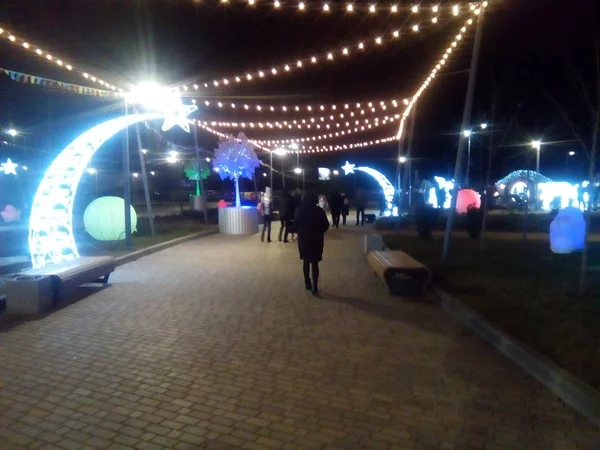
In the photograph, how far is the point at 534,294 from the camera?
337 inches

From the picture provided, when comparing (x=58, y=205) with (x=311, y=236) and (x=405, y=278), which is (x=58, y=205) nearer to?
(x=311, y=236)

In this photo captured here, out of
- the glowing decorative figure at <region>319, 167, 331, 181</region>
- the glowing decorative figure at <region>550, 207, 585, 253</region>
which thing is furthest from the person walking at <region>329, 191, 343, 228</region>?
the glowing decorative figure at <region>319, 167, 331, 181</region>

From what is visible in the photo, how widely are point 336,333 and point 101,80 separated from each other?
9959 millimetres

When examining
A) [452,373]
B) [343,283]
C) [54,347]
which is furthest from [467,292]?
[54,347]

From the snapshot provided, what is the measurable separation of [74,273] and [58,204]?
2675mm

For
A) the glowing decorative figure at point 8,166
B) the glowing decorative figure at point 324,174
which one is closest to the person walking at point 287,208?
the glowing decorative figure at point 8,166

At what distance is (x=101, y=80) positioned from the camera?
1398 centimetres

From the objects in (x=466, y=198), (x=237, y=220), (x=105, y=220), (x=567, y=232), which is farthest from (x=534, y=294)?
(x=466, y=198)

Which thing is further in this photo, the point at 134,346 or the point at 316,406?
the point at 134,346

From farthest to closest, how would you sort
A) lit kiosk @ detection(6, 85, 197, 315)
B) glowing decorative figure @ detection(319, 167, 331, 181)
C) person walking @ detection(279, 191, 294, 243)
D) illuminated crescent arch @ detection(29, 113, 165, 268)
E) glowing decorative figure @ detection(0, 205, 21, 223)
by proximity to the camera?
glowing decorative figure @ detection(319, 167, 331, 181)
glowing decorative figure @ detection(0, 205, 21, 223)
person walking @ detection(279, 191, 294, 243)
illuminated crescent arch @ detection(29, 113, 165, 268)
lit kiosk @ detection(6, 85, 197, 315)

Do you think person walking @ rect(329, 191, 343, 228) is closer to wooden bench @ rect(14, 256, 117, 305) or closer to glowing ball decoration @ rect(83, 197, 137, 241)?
glowing ball decoration @ rect(83, 197, 137, 241)

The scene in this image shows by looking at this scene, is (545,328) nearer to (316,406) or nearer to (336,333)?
(336,333)

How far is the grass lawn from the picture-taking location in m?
5.89

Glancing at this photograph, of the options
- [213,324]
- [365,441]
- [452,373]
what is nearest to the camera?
[365,441]
